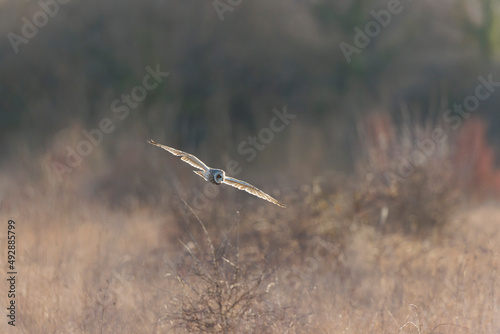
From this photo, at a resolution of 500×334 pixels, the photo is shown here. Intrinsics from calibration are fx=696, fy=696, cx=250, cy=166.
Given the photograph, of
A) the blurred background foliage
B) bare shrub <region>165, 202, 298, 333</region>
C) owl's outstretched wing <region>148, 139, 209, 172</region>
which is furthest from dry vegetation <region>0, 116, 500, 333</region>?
the blurred background foliage

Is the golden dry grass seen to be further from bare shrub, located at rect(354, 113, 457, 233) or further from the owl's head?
the owl's head

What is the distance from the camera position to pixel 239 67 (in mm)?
15539

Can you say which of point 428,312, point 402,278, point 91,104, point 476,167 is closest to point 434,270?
point 402,278

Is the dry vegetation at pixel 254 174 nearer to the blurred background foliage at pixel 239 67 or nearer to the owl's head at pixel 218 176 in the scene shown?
the blurred background foliage at pixel 239 67

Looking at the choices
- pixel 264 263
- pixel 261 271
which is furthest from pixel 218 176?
pixel 261 271

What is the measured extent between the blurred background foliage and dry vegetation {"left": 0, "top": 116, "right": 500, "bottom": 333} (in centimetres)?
326

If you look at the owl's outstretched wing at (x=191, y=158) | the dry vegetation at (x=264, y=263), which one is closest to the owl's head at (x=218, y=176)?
the owl's outstretched wing at (x=191, y=158)

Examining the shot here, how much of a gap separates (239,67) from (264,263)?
35.6ft

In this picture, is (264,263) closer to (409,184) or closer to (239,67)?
(409,184)

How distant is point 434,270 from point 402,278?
31 cm

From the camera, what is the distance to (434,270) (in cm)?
605

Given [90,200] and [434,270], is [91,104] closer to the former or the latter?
[90,200]

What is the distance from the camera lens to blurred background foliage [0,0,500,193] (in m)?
13.7

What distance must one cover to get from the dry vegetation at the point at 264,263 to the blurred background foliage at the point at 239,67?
326 cm
